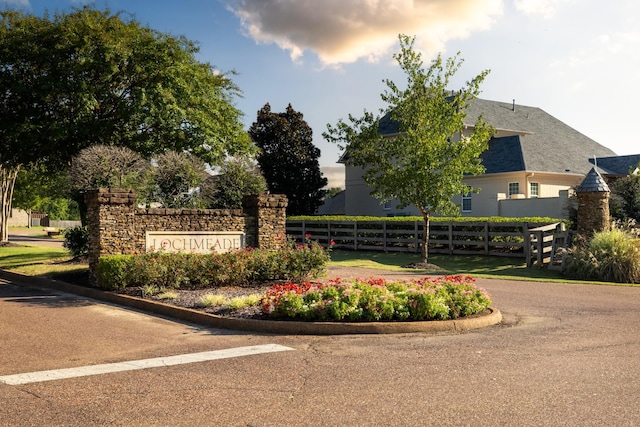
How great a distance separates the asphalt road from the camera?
5402 mm

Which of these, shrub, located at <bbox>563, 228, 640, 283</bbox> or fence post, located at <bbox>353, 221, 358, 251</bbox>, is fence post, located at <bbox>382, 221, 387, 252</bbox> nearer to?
fence post, located at <bbox>353, 221, 358, 251</bbox>

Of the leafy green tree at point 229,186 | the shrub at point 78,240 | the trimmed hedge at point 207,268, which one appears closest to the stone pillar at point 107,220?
the trimmed hedge at point 207,268

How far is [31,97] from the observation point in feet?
77.8

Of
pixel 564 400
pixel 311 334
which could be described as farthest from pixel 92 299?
pixel 564 400

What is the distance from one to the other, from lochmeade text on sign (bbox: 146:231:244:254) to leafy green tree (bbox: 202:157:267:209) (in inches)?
288

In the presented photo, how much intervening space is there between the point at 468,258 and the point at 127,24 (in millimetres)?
16544

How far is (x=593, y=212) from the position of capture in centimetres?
2111

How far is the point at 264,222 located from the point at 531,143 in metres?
27.1

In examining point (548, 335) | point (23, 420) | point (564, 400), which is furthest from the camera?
point (548, 335)

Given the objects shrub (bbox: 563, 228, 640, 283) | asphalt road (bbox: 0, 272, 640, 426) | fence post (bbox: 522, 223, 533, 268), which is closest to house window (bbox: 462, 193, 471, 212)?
fence post (bbox: 522, 223, 533, 268)

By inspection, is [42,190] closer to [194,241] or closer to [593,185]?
[194,241]

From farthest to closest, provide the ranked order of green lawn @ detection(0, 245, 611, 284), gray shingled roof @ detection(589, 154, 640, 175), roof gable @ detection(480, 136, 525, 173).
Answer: gray shingled roof @ detection(589, 154, 640, 175) → roof gable @ detection(480, 136, 525, 173) → green lawn @ detection(0, 245, 611, 284)

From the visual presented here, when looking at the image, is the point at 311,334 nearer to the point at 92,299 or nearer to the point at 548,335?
the point at 548,335

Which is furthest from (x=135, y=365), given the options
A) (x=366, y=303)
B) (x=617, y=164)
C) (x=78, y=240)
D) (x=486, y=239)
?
(x=617, y=164)
